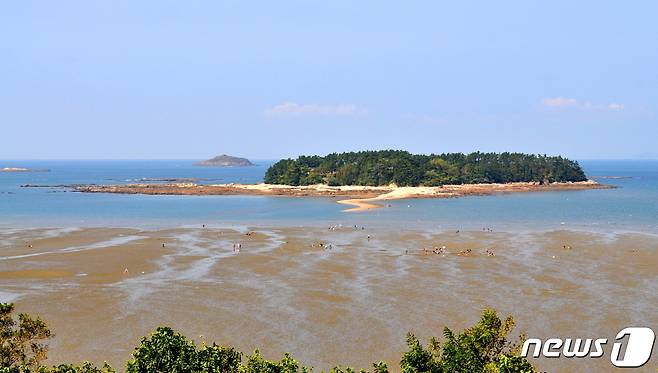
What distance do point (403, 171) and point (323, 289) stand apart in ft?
419

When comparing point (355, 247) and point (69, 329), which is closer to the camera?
point (69, 329)

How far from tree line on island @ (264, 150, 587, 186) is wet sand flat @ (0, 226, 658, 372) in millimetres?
97508

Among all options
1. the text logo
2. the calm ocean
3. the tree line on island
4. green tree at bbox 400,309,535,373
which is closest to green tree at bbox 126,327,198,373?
green tree at bbox 400,309,535,373

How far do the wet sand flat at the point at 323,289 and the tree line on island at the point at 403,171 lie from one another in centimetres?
9751

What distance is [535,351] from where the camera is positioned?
35.4 meters

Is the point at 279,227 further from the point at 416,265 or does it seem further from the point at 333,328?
the point at 333,328

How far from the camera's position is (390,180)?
17700 cm

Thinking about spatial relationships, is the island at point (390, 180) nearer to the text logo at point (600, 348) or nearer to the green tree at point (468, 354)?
the text logo at point (600, 348)

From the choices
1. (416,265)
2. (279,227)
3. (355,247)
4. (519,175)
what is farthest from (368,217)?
(519,175)

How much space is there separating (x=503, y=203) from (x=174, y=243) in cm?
7937

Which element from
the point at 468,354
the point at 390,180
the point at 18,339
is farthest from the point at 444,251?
the point at 390,180

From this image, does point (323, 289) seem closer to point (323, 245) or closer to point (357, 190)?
point (323, 245)

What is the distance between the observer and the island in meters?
164

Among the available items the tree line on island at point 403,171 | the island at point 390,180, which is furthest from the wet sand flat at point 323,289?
the tree line on island at point 403,171
